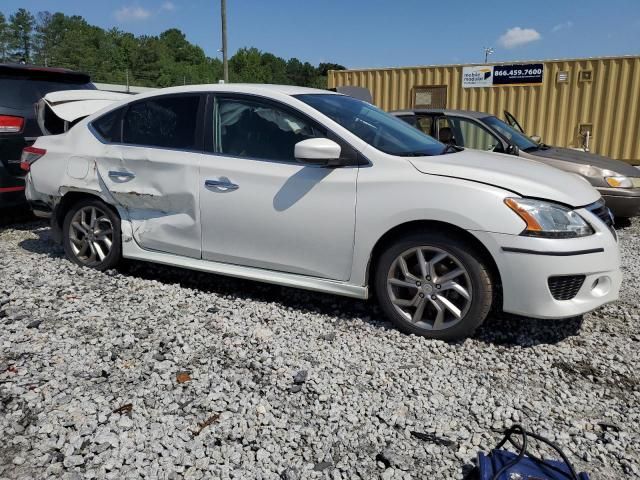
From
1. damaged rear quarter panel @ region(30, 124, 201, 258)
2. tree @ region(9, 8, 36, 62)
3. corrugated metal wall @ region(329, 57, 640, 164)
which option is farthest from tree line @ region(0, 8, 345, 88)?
damaged rear quarter panel @ region(30, 124, 201, 258)

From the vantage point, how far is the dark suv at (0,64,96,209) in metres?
5.87

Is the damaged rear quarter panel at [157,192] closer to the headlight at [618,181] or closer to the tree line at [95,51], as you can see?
the headlight at [618,181]

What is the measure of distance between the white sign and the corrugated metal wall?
0.12 m

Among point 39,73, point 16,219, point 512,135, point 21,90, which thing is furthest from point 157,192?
point 512,135

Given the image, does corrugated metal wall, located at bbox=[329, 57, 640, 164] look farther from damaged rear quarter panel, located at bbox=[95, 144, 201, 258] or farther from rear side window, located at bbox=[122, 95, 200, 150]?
damaged rear quarter panel, located at bbox=[95, 144, 201, 258]

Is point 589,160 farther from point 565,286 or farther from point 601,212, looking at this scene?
point 565,286

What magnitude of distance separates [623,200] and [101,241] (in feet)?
20.3

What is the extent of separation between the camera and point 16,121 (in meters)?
5.93

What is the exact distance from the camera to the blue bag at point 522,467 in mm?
2082

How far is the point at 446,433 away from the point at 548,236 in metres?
1.34

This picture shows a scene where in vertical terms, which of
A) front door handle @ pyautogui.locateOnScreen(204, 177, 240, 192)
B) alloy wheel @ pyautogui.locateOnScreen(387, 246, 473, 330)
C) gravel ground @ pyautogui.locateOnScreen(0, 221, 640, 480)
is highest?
front door handle @ pyautogui.locateOnScreen(204, 177, 240, 192)

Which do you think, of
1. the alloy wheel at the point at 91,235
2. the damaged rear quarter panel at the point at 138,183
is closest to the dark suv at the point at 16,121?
the damaged rear quarter panel at the point at 138,183

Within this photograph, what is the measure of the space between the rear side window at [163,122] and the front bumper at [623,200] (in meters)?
5.35

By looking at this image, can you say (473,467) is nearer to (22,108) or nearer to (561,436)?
(561,436)
